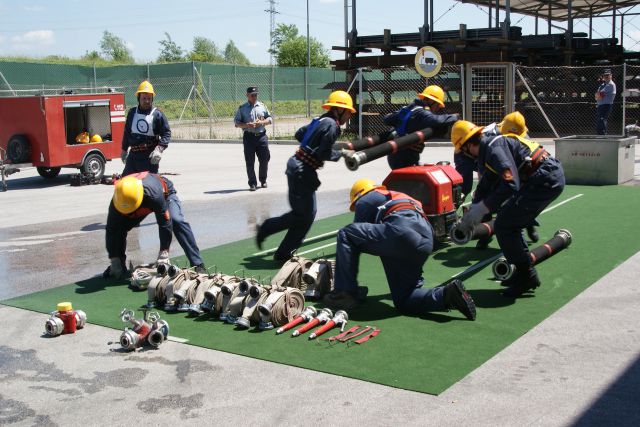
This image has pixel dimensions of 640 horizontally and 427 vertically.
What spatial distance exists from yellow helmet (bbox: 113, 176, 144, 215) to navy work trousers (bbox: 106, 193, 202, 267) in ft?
1.15

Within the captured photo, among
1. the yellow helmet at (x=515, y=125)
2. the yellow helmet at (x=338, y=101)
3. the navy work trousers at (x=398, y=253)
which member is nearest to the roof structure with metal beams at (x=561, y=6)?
the yellow helmet at (x=515, y=125)

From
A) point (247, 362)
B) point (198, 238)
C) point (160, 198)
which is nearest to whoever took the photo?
point (247, 362)

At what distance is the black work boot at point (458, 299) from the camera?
21.0ft

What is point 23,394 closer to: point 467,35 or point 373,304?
point 373,304

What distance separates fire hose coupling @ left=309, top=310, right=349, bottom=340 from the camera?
6.26 m

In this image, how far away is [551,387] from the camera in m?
5.09

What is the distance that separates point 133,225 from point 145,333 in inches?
89.7

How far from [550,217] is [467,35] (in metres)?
14.5

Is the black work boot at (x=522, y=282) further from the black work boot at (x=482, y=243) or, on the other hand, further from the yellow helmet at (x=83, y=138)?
the yellow helmet at (x=83, y=138)

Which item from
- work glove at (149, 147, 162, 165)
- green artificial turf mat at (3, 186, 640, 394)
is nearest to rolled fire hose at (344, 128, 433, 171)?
green artificial turf mat at (3, 186, 640, 394)

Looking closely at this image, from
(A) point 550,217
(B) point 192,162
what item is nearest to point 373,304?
(A) point 550,217

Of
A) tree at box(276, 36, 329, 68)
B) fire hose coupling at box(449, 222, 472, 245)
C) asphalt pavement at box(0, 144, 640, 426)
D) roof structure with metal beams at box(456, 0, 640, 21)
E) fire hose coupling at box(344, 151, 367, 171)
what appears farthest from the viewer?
tree at box(276, 36, 329, 68)

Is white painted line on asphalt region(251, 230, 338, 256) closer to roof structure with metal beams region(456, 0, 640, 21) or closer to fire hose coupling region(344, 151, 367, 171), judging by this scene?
fire hose coupling region(344, 151, 367, 171)

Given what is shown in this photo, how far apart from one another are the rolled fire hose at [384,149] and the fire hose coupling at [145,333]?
10.3ft
